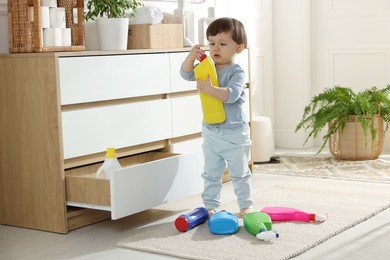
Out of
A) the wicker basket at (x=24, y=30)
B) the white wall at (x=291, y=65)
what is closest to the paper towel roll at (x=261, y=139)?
the white wall at (x=291, y=65)

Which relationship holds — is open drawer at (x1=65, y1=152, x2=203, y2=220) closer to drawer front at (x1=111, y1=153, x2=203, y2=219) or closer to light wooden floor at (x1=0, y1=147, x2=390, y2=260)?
drawer front at (x1=111, y1=153, x2=203, y2=219)

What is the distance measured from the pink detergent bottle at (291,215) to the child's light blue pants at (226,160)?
134 mm

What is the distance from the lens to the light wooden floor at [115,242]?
8.55 feet

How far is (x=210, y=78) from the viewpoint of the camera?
9.78ft

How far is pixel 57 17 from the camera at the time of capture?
10.2 ft

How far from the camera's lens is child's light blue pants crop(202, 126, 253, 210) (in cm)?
303

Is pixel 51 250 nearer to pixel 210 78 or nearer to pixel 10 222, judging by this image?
pixel 10 222

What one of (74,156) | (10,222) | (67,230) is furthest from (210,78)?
(10,222)

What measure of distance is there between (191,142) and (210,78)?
76 centimetres

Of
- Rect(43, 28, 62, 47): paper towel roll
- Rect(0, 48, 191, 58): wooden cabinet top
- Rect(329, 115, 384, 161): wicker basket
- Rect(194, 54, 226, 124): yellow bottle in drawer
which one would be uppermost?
Rect(43, 28, 62, 47): paper towel roll

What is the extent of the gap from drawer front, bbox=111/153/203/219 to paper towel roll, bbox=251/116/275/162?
121 cm

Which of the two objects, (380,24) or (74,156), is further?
(380,24)

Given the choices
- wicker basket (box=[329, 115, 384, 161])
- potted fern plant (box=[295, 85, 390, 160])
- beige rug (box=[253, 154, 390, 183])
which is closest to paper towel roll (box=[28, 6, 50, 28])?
beige rug (box=[253, 154, 390, 183])

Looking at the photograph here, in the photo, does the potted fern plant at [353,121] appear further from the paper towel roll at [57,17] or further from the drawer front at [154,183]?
the paper towel roll at [57,17]
